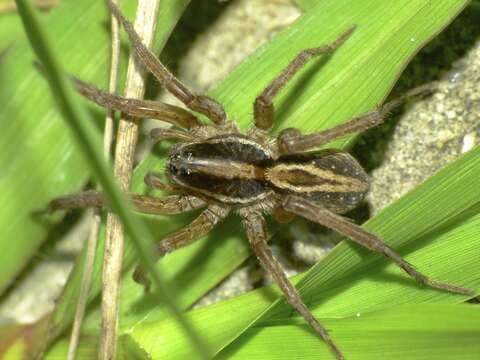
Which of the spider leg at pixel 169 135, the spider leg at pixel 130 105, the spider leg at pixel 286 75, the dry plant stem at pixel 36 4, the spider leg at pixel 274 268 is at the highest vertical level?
the dry plant stem at pixel 36 4

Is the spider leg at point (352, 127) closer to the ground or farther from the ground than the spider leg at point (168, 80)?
closer to the ground

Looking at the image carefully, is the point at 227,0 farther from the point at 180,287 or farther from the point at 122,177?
the point at 180,287

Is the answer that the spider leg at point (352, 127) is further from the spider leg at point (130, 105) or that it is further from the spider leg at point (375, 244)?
the spider leg at point (130, 105)

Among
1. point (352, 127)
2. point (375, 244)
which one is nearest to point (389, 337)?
point (375, 244)

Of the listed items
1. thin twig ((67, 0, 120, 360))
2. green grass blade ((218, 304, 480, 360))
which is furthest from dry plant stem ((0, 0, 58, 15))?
green grass blade ((218, 304, 480, 360))

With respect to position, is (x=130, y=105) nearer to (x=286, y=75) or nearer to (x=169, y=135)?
(x=169, y=135)

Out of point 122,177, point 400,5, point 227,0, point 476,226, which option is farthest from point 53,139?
point 476,226

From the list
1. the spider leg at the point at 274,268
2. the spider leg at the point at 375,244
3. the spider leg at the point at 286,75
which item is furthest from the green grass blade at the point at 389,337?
the spider leg at the point at 286,75
